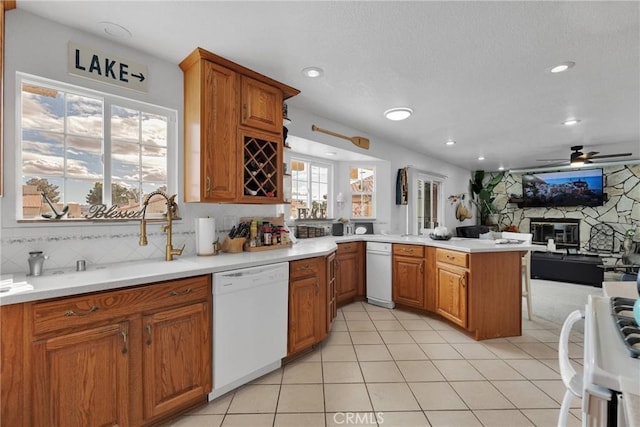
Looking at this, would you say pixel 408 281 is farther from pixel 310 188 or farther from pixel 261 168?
pixel 261 168

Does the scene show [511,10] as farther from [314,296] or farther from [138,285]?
[138,285]

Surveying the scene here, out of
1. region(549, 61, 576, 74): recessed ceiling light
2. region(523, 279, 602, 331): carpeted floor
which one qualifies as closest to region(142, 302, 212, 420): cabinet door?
region(549, 61, 576, 74): recessed ceiling light

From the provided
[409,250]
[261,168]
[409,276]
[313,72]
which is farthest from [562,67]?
[261,168]

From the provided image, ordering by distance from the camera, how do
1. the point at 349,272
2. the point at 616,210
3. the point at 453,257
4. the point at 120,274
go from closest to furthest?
1. the point at 120,274
2. the point at 453,257
3. the point at 349,272
4. the point at 616,210

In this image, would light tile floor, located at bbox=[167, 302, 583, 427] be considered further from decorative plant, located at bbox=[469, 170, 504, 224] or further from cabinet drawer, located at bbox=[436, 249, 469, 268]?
decorative plant, located at bbox=[469, 170, 504, 224]

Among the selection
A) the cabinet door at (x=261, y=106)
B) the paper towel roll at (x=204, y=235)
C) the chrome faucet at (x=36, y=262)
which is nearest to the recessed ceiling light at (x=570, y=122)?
the cabinet door at (x=261, y=106)

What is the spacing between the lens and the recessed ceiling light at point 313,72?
2387mm

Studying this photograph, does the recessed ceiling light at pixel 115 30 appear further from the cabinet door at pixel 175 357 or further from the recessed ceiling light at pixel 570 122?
the recessed ceiling light at pixel 570 122

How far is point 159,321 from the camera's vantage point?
1619 mm

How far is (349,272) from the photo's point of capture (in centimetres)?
382

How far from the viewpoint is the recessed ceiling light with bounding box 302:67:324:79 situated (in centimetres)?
239

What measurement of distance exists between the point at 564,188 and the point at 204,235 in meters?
8.36

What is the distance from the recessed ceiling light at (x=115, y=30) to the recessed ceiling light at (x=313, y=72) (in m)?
1.27

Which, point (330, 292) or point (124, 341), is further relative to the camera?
point (330, 292)
